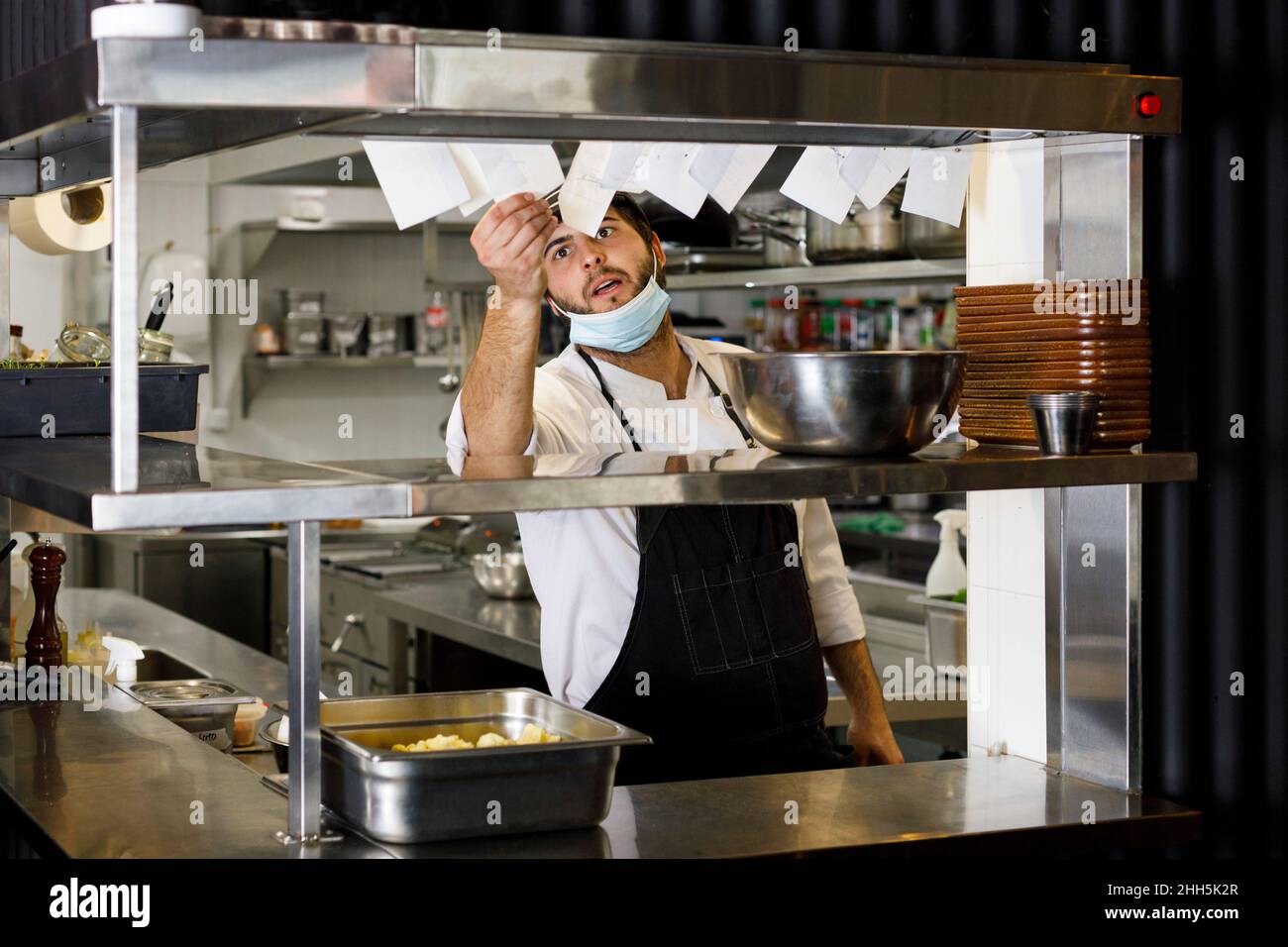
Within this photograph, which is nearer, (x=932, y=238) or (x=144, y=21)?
(x=144, y=21)

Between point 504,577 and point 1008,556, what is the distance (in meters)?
2.85

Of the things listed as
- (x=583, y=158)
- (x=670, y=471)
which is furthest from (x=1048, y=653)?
(x=583, y=158)

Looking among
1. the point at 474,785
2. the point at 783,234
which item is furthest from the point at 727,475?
the point at 783,234

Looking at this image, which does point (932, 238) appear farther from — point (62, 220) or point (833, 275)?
point (62, 220)

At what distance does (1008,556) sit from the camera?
95.5 inches

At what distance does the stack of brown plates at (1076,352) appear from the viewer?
7.09ft

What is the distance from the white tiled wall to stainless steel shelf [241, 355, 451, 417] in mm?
5073

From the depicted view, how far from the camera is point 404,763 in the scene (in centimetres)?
180

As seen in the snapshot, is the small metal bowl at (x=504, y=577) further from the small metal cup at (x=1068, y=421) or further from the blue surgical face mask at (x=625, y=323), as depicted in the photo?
the small metal cup at (x=1068, y=421)

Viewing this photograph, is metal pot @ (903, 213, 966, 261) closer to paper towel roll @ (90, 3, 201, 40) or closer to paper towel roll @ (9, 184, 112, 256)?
paper towel roll @ (9, 184, 112, 256)

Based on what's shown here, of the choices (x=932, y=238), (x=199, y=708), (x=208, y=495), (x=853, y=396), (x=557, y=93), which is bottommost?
(x=199, y=708)

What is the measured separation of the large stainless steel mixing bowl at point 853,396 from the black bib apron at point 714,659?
2.50ft
